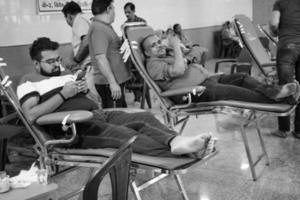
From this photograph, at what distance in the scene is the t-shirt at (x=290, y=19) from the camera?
3678 mm

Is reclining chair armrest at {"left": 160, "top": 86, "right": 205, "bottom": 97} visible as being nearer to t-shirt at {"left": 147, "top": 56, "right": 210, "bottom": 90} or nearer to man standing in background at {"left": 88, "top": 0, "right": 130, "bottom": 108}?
t-shirt at {"left": 147, "top": 56, "right": 210, "bottom": 90}

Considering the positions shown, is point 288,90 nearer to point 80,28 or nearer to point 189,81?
point 189,81

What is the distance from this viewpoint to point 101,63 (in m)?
3.18

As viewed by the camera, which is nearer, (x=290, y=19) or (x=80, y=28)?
(x=290, y=19)

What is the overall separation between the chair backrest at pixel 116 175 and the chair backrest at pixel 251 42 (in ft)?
9.68

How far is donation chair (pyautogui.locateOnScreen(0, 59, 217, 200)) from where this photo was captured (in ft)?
6.66

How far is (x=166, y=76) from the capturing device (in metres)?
3.26

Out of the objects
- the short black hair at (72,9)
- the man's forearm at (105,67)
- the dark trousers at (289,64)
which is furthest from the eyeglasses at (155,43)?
the short black hair at (72,9)

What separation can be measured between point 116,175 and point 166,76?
2.10 meters

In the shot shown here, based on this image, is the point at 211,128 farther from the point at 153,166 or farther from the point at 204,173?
the point at 153,166

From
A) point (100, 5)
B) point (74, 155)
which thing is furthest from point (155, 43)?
point (74, 155)

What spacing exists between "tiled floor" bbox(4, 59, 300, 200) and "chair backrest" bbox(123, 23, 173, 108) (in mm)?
597

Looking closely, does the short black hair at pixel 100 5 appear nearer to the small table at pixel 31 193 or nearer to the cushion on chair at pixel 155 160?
the cushion on chair at pixel 155 160

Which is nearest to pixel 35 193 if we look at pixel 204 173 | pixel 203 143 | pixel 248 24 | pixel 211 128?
pixel 203 143
